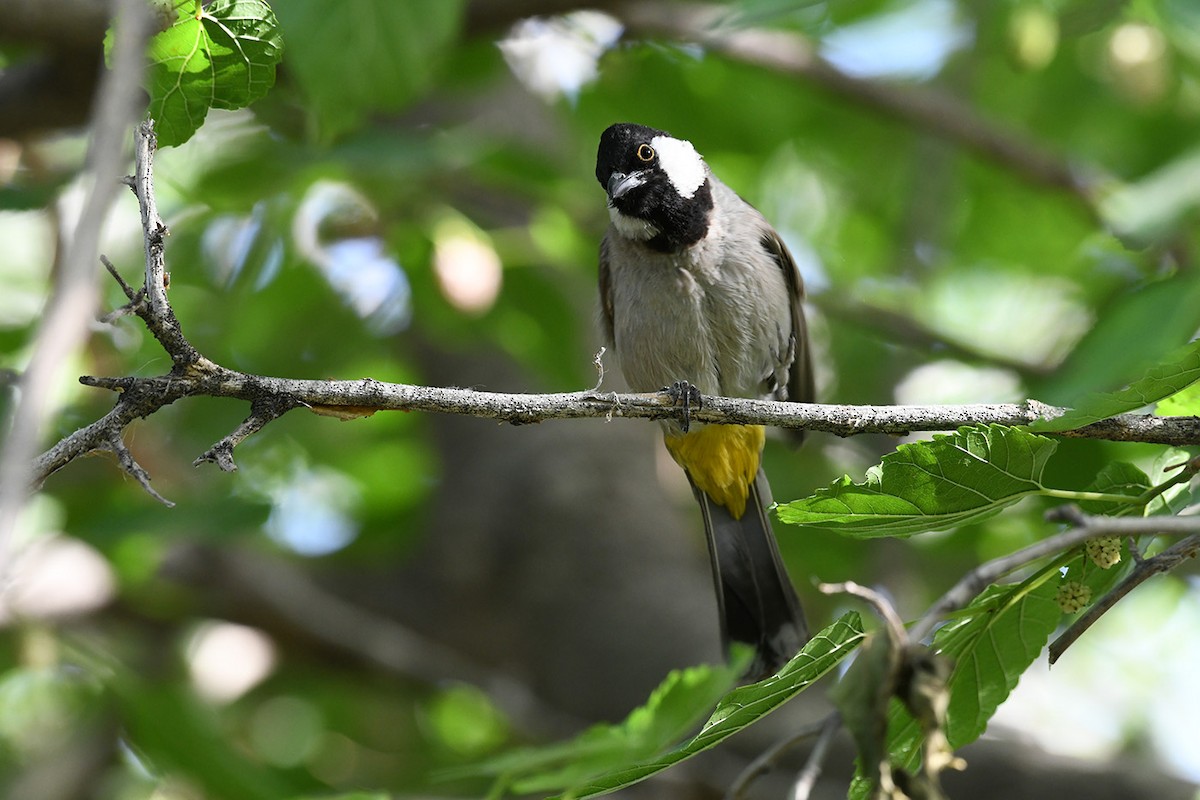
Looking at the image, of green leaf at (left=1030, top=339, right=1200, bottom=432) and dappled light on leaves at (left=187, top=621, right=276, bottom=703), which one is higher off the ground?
green leaf at (left=1030, top=339, right=1200, bottom=432)

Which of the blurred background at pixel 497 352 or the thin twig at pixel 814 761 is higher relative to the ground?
the thin twig at pixel 814 761

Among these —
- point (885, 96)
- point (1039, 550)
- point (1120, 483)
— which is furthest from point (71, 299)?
point (885, 96)

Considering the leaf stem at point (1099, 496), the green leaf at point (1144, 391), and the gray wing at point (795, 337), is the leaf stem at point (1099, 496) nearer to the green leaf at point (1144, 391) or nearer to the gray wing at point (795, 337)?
the green leaf at point (1144, 391)

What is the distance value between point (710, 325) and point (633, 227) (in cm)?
36

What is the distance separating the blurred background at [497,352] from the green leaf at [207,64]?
800 millimetres

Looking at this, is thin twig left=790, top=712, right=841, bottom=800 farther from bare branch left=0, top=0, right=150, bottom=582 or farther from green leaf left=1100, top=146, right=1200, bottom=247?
green leaf left=1100, top=146, right=1200, bottom=247

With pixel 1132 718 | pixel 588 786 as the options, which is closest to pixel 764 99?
pixel 1132 718

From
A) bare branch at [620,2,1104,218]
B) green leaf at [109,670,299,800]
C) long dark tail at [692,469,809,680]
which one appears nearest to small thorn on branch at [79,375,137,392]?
green leaf at [109,670,299,800]

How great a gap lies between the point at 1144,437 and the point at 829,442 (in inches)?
114

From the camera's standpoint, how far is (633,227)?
3426 mm

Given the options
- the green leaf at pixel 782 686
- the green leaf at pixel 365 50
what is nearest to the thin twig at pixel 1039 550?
the green leaf at pixel 782 686

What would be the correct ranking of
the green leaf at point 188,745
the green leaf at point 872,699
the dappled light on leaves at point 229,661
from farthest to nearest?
the dappled light on leaves at point 229,661
the green leaf at point 188,745
the green leaf at point 872,699

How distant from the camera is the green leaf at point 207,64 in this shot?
1617 millimetres

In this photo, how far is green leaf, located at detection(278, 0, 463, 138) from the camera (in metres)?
2.43
